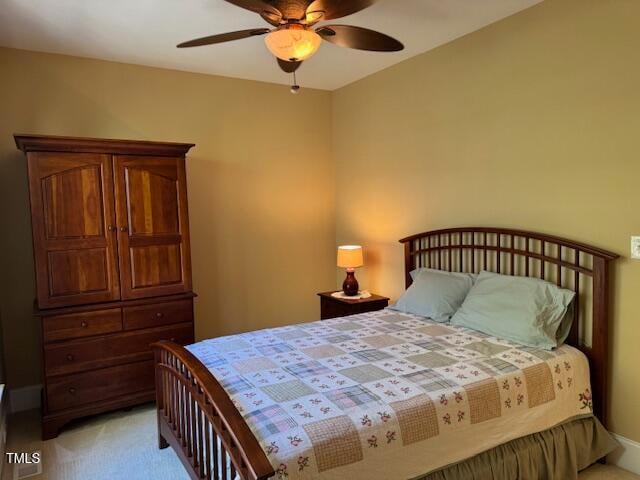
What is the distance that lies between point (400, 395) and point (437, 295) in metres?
1.31

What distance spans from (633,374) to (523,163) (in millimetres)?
1334

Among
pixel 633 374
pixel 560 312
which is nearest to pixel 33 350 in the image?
pixel 560 312

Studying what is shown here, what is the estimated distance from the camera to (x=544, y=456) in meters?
2.18

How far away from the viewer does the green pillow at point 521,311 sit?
2475mm

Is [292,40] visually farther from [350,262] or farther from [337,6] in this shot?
[350,262]

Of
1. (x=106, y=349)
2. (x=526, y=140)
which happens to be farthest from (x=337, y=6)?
(x=106, y=349)

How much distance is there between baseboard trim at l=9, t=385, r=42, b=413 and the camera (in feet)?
10.8

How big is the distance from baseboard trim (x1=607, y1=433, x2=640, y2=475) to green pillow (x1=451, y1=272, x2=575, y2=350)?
2.04 feet

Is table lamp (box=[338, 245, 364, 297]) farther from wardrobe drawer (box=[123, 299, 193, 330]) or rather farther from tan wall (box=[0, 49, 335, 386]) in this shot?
wardrobe drawer (box=[123, 299, 193, 330])

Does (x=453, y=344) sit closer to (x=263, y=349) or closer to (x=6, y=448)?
(x=263, y=349)

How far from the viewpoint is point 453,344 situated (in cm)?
252

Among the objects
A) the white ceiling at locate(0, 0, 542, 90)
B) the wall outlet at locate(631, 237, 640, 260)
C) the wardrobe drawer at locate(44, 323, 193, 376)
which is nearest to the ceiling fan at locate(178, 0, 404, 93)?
the white ceiling at locate(0, 0, 542, 90)

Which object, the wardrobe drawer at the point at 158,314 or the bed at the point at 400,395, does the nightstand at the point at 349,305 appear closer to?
the bed at the point at 400,395

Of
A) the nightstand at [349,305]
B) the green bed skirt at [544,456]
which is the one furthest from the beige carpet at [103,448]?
the nightstand at [349,305]
